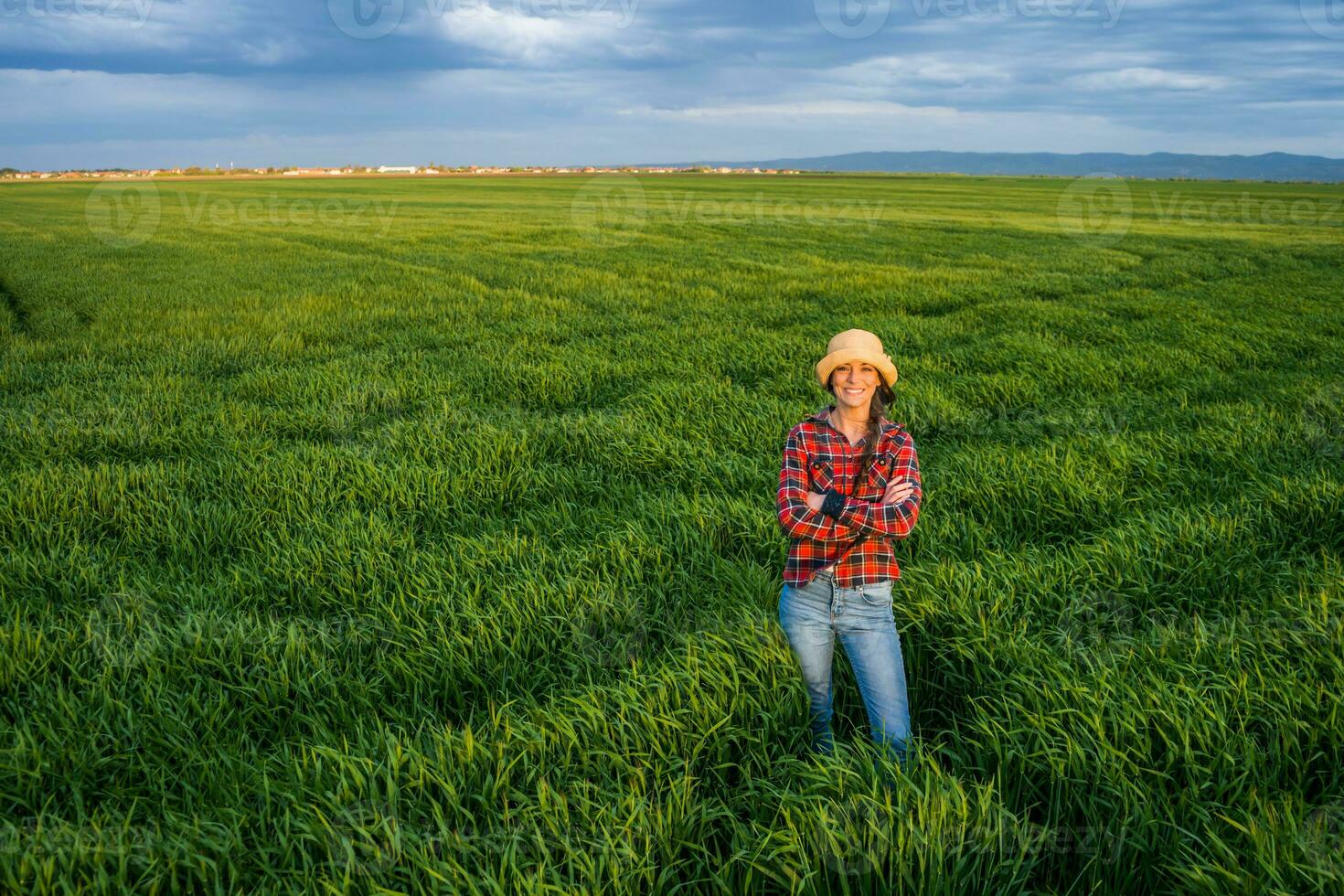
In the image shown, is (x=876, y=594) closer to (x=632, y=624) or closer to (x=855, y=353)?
(x=855, y=353)

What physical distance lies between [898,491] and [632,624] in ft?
4.94

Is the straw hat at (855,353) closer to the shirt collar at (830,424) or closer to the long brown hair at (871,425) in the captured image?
the long brown hair at (871,425)

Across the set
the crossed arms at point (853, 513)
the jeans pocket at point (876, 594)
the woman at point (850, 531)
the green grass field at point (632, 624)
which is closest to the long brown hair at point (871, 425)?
the woman at point (850, 531)

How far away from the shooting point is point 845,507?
2854 mm

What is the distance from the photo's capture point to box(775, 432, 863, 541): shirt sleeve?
114 inches

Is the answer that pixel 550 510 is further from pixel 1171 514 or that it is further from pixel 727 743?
pixel 1171 514

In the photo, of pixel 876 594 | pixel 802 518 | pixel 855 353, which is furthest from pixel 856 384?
pixel 876 594

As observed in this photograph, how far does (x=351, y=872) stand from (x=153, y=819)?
74cm

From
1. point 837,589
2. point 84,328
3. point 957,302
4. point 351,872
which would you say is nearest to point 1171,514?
point 837,589

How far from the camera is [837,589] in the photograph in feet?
9.64

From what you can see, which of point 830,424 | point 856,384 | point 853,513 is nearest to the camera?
point 853,513

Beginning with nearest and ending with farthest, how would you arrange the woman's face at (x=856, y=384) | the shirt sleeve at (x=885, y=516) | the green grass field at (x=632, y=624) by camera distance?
the green grass field at (x=632, y=624) → the shirt sleeve at (x=885, y=516) → the woman's face at (x=856, y=384)

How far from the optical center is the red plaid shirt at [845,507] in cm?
288

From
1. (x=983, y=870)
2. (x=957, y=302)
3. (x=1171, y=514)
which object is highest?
(x=957, y=302)
